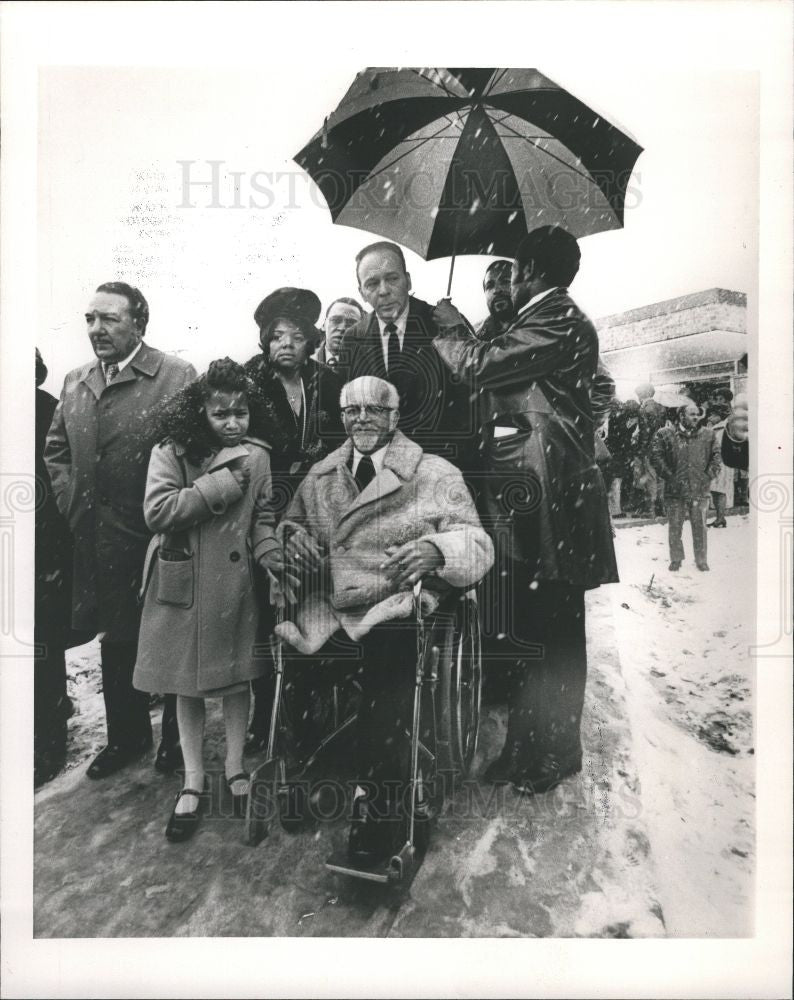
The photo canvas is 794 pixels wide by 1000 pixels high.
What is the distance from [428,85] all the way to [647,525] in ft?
6.98

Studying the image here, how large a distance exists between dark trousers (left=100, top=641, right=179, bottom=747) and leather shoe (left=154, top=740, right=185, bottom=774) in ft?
0.08

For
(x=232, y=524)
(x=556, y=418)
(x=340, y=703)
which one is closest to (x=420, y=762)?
(x=340, y=703)

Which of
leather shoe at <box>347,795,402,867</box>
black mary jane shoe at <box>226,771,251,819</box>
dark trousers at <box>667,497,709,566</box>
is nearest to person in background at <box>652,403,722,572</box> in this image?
dark trousers at <box>667,497,709,566</box>

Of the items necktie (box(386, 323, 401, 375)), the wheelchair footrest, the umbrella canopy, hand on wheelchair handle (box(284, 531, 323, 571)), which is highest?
the umbrella canopy

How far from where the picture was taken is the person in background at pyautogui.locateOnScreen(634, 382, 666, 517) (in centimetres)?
331

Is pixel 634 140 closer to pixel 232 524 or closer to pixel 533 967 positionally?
pixel 232 524

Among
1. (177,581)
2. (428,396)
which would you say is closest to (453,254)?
(428,396)

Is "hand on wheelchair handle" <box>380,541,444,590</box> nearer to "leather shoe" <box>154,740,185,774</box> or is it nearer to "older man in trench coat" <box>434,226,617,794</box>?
"older man in trench coat" <box>434,226,617,794</box>

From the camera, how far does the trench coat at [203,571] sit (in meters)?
3.18

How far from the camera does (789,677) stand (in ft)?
11.2

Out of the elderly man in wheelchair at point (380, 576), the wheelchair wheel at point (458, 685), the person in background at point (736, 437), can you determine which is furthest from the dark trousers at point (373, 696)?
the person in background at point (736, 437)

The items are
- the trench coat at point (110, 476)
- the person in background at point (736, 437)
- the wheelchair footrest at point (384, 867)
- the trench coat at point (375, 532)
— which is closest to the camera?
the wheelchair footrest at point (384, 867)

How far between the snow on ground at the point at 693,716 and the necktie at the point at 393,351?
1.24m

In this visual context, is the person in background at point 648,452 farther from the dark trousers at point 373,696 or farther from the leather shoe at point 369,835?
the leather shoe at point 369,835
